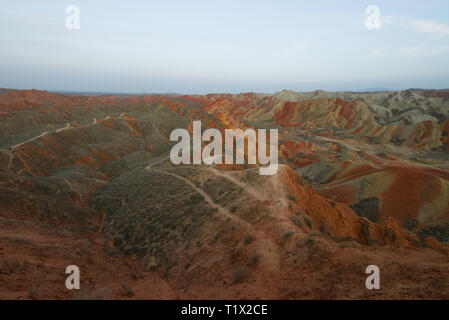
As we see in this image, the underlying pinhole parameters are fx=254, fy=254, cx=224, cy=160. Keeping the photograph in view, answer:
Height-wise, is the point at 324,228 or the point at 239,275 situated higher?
the point at 239,275

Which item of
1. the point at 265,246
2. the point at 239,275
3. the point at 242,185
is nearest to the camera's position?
the point at 239,275

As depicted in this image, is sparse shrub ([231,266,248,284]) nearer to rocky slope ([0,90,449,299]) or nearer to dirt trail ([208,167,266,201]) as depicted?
rocky slope ([0,90,449,299])

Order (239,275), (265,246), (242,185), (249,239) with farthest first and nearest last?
1. (242,185)
2. (249,239)
3. (265,246)
4. (239,275)

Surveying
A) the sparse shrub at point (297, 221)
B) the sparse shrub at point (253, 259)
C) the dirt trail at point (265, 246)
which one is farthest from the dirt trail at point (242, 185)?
the sparse shrub at point (253, 259)

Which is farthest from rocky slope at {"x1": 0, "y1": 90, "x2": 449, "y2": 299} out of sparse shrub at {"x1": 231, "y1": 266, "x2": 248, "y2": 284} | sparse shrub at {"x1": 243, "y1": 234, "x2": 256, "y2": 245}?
sparse shrub at {"x1": 243, "y1": 234, "x2": 256, "y2": 245}

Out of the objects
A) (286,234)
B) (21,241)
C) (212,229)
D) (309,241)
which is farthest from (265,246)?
(21,241)

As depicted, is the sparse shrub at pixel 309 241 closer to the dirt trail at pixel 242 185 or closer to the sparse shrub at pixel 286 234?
the sparse shrub at pixel 286 234

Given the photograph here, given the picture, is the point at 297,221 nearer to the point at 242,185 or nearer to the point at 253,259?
the point at 253,259

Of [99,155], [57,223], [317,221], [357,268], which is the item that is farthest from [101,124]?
[357,268]
